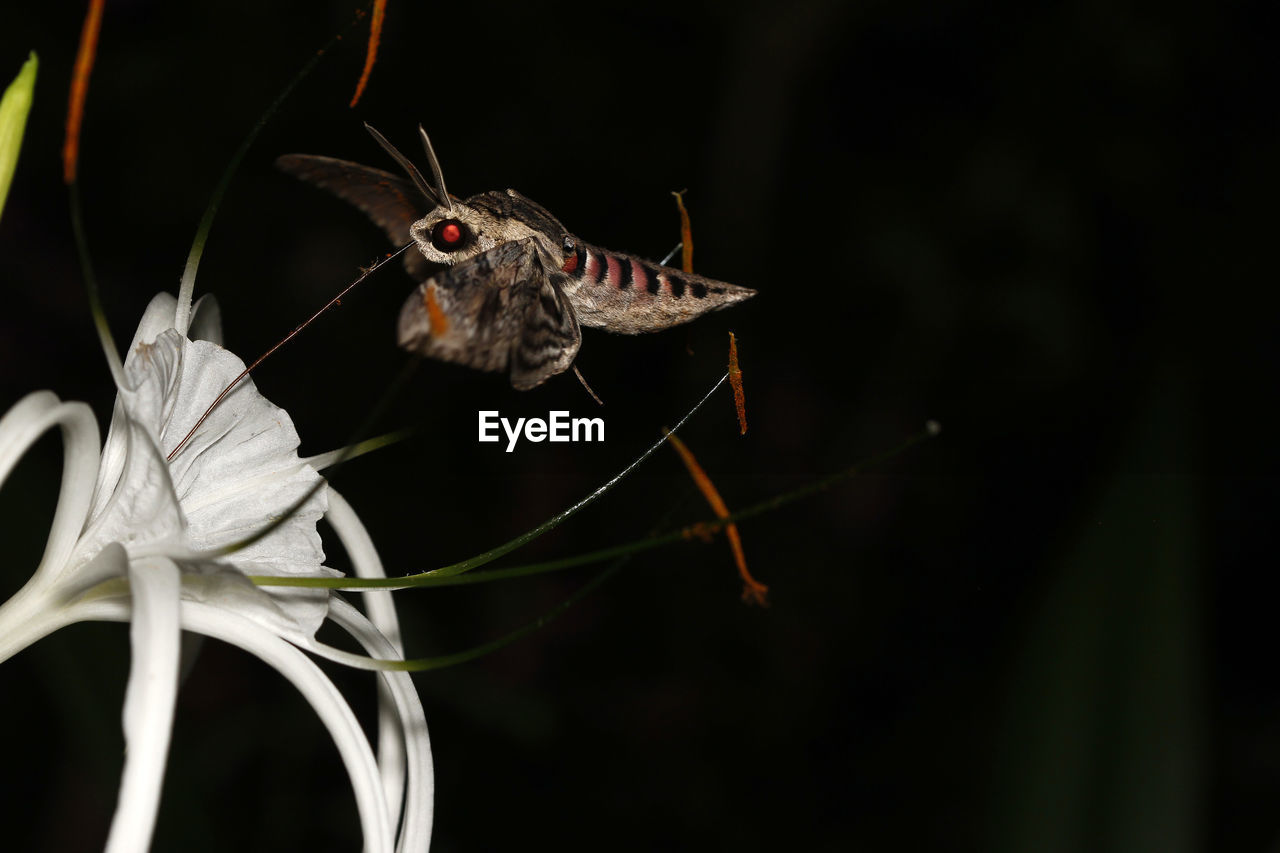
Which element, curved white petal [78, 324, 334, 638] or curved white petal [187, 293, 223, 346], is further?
curved white petal [187, 293, 223, 346]

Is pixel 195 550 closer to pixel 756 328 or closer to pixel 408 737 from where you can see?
pixel 408 737

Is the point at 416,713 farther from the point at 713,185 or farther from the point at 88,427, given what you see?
the point at 713,185

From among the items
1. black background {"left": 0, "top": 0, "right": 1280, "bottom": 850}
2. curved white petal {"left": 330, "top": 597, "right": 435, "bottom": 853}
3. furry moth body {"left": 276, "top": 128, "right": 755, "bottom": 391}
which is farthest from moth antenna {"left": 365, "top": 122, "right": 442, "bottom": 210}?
black background {"left": 0, "top": 0, "right": 1280, "bottom": 850}

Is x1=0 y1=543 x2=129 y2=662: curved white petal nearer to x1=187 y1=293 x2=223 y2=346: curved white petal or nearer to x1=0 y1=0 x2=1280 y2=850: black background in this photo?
x1=187 y1=293 x2=223 y2=346: curved white petal

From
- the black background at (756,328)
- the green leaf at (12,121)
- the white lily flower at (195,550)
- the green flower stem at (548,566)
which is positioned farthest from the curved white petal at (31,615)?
the black background at (756,328)

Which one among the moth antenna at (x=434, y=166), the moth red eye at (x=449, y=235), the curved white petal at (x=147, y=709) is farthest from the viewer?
the moth red eye at (x=449, y=235)

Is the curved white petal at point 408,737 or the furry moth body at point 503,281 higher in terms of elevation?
the furry moth body at point 503,281

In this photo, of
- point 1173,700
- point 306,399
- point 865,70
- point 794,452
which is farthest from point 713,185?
point 1173,700

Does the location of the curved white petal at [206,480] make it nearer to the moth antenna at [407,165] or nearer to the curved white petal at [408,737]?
the curved white petal at [408,737]
